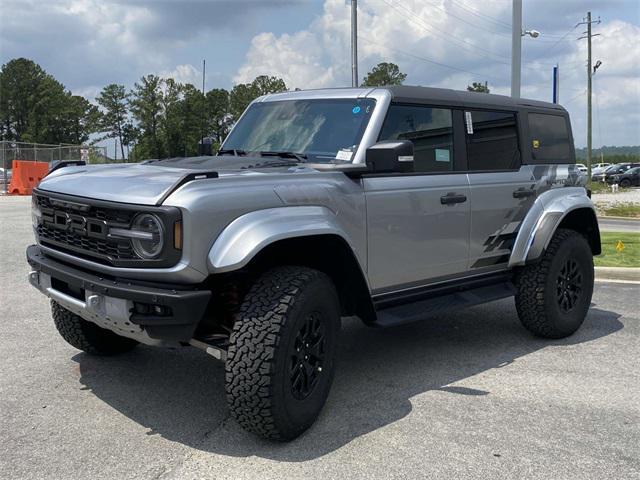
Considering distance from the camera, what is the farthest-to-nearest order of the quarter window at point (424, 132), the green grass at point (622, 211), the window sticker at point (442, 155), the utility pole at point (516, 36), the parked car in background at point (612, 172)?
the parked car in background at point (612, 172) < the green grass at point (622, 211) < the utility pole at point (516, 36) < the window sticker at point (442, 155) < the quarter window at point (424, 132)

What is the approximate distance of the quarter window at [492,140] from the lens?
197 inches

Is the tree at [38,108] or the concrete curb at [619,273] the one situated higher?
the tree at [38,108]

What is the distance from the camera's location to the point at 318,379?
366 centimetres

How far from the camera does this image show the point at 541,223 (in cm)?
528

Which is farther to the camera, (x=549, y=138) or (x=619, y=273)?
(x=619, y=273)

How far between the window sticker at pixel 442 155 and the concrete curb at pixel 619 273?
14.9 feet

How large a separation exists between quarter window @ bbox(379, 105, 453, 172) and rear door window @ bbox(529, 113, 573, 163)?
1152mm

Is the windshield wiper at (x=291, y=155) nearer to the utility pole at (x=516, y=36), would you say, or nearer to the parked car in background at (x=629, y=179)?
the utility pole at (x=516, y=36)

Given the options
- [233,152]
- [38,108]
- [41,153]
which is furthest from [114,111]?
[233,152]

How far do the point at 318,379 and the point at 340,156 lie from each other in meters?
1.48

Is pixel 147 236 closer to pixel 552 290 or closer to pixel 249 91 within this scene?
pixel 552 290

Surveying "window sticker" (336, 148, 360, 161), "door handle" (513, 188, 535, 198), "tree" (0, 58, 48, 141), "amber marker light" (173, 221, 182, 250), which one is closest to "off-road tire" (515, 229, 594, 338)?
"door handle" (513, 188, 535, 198)

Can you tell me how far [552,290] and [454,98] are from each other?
1784mm

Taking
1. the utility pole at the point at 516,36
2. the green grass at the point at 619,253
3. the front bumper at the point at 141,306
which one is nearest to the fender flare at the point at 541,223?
the front bumper at the point at 141,306
